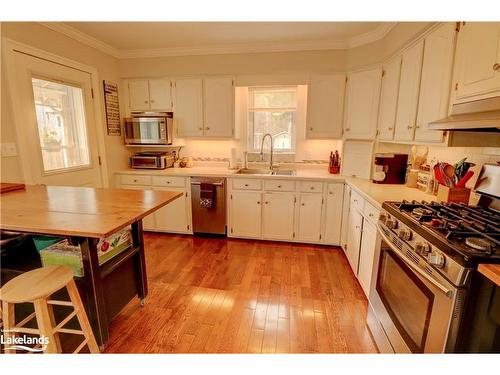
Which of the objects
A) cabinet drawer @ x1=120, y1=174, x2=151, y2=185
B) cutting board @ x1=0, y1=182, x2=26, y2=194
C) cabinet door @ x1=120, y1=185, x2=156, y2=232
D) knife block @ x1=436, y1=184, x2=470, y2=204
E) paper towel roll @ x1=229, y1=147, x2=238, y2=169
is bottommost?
cabinet door @ x1=120, y1=185, x2=156, y2=232

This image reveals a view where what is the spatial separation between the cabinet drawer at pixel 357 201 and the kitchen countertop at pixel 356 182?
6 cm

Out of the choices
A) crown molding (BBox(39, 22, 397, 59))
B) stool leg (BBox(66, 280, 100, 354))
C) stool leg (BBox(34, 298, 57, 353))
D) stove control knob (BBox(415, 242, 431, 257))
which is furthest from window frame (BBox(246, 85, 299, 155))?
stool leg (BBox(34, 298, 57, 353))

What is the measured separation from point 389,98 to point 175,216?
9.38ft

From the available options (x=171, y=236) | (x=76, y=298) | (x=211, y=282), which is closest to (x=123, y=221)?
(x=76, y=298)

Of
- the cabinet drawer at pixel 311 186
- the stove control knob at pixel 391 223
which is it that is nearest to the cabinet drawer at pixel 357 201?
the cabinet drawer at pixel 311 186

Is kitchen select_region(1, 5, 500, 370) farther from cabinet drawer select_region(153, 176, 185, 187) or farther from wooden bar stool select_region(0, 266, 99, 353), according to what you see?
wooden bar stool select_region(0, 266, 99, 353)

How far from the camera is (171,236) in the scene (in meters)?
3.47

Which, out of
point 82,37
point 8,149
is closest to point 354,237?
point 8,149

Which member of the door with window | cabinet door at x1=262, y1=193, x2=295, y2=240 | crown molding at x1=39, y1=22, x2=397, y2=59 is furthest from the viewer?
cabinet door at x1=262, y1=193, x2=295, y2=240

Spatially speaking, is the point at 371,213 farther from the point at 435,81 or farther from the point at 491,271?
the point at 491,271

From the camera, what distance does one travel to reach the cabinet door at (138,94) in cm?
350

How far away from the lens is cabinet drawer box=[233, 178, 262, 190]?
314cm

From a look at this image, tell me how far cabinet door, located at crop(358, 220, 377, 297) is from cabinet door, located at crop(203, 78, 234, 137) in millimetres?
2080

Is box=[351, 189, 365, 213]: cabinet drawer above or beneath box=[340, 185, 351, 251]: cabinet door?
above
